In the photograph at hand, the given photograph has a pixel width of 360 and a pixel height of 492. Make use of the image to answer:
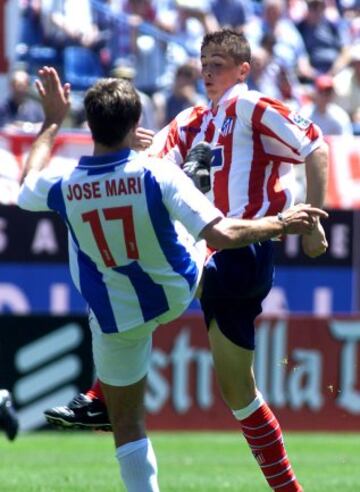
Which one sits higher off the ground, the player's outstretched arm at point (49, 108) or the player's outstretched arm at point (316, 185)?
the player's outstretched arm at point (49, 108)

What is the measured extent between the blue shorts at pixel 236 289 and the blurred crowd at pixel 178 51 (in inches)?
350

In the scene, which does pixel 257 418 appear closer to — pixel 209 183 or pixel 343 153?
pixel 209 183

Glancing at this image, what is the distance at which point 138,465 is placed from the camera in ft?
21.3

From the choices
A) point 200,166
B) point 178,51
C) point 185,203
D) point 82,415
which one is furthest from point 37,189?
point 178,51

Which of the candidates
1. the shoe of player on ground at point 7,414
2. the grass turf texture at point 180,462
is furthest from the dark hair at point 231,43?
the grass turf texture at point 180,462

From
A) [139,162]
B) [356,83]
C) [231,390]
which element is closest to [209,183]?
[139,162]

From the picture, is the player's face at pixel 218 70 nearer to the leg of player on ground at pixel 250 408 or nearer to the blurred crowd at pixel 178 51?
the leg of player on ground at pixel 250 408

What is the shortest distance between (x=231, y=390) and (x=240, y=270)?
0.60 meters

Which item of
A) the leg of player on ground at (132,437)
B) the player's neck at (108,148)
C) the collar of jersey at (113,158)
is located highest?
the player's neck at (108,148)

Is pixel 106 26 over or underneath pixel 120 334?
underneath

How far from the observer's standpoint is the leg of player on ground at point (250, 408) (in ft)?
24.2

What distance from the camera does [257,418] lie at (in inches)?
291

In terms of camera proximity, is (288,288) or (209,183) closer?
(209,183)

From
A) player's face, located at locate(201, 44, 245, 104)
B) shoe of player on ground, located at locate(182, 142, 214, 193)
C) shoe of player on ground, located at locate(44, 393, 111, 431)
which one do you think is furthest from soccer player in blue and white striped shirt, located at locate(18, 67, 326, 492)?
player's face, located at locate(201, 44, 245, 104)
